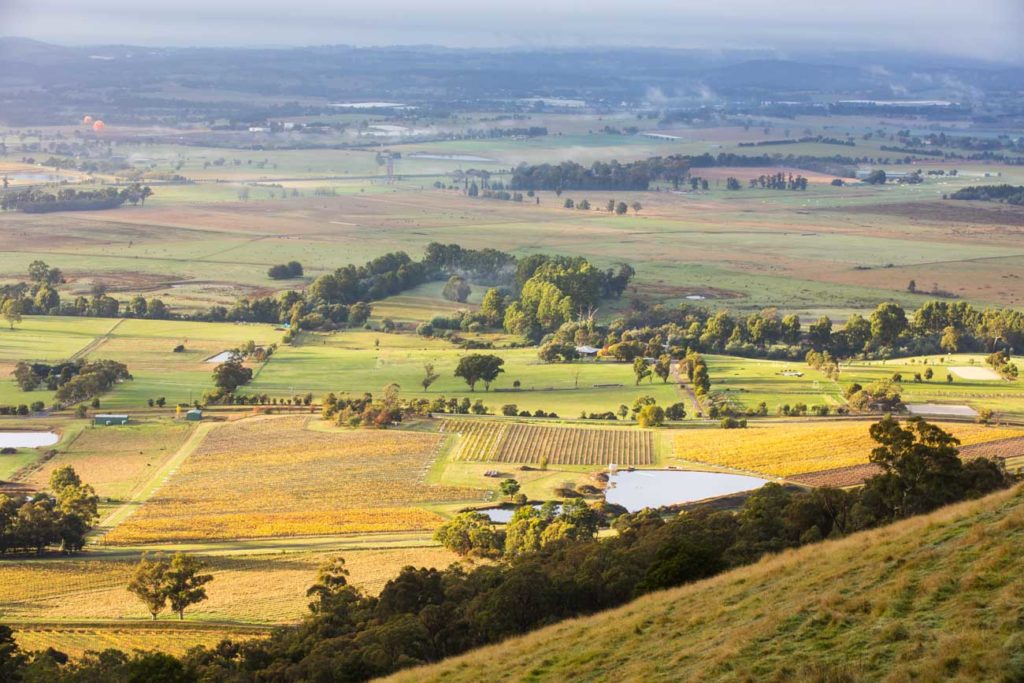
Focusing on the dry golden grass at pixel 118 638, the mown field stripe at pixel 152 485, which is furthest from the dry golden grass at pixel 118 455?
the dry golden grass at pixel 118 638

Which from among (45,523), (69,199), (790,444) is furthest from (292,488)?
(69,199)

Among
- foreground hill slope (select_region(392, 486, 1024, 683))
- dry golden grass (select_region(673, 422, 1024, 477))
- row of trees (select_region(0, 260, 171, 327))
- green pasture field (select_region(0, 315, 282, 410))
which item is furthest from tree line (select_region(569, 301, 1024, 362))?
foreground hill slope (select_region(392, 486, 1024, 683))

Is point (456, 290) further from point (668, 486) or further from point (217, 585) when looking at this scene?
point (217, 585)

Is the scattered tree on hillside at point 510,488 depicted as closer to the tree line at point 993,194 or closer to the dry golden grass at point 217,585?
the dry golden grass at point 217,585

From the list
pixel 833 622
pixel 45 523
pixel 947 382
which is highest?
pixel 833 622

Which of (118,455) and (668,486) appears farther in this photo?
(118,455)

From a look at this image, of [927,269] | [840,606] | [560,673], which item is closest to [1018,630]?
[840,606]

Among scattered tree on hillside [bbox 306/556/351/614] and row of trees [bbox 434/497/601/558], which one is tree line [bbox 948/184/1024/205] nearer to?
row of trees [bbox 434/497/601/558]
